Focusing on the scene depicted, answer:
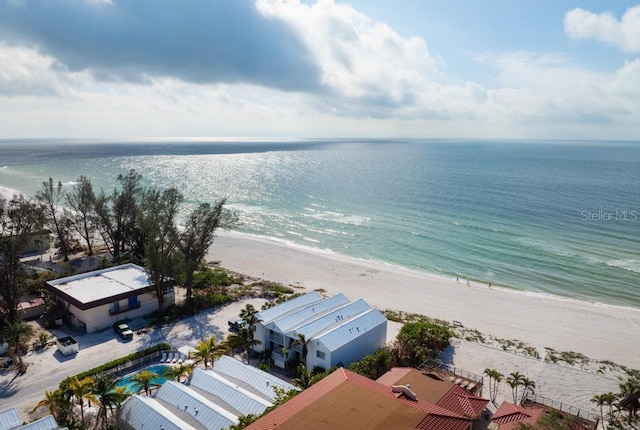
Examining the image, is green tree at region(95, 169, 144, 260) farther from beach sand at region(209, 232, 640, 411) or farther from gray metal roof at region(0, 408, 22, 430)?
gray metal roof at region(0, 408, 22, 430)

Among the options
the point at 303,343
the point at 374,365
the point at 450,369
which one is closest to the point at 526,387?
the point at 450,369

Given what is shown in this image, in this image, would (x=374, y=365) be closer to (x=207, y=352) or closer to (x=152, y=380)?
(x=207, y=352)

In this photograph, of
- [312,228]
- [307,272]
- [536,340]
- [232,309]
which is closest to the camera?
[536,340]

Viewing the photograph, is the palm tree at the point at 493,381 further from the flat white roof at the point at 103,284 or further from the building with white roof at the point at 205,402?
the flat white roof at the point at 103,284

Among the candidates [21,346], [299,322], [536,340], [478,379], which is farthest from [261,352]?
[536,340]

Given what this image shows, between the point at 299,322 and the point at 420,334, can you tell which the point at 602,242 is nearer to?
the point at 420,334

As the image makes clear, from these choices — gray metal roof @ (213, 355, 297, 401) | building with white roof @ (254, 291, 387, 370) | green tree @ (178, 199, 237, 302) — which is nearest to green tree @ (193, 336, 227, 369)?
gray metal roof @ (213, 355, 297, 401)
